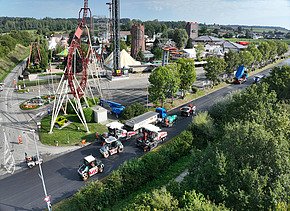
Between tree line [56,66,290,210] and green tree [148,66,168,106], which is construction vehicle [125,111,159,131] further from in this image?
tree line [56,66,290,210]

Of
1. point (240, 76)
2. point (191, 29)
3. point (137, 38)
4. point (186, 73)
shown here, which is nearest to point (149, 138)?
point (186, 73)

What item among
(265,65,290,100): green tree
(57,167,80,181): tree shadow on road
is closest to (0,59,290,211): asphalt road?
(57,167,80,181): tree shadow on road

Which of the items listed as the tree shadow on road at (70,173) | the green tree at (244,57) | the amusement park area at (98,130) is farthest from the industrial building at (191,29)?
the tree shadow on road at (70,173)

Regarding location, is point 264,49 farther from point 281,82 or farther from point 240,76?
point 281,82

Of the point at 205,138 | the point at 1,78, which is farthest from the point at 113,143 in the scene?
the point at 1,78

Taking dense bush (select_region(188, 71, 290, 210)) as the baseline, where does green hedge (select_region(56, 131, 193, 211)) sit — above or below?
Result: below

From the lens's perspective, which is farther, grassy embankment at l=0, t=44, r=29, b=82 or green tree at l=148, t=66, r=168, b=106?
grassy embankment at l=0, t=44, r=29, b=82

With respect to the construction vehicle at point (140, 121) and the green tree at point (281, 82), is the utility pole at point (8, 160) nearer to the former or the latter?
the construction vehicle at point (140, 121)
